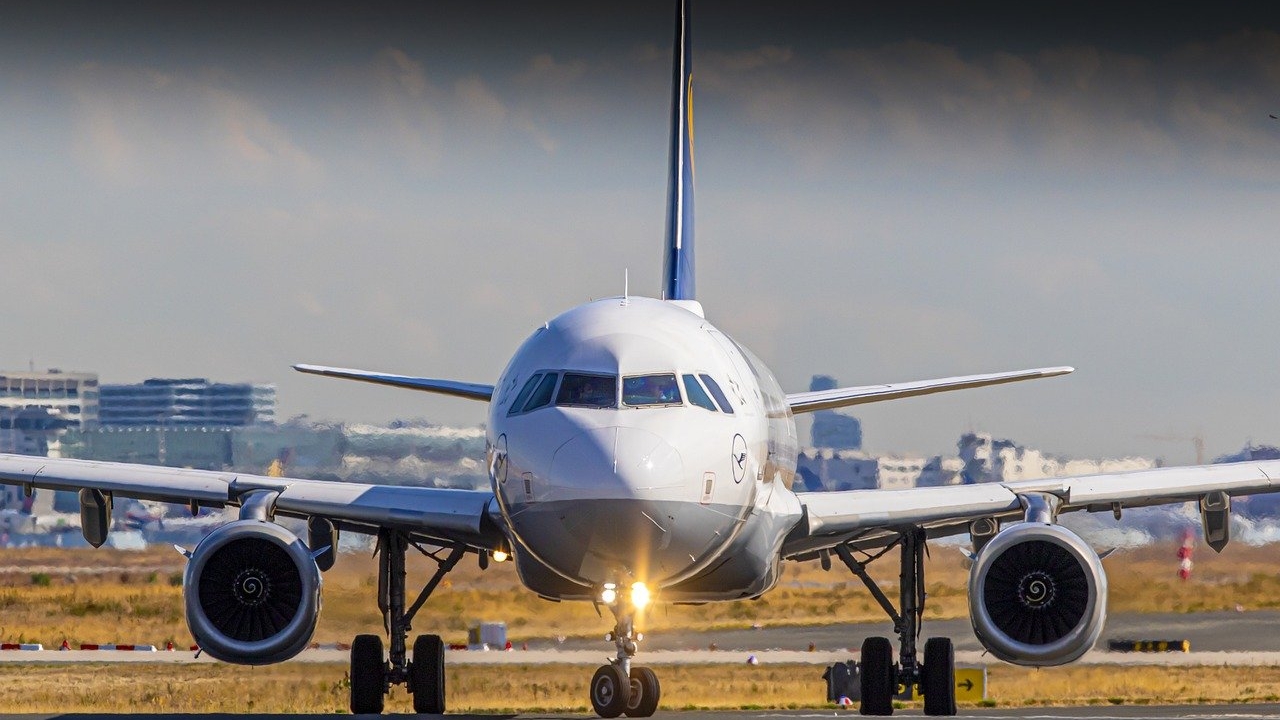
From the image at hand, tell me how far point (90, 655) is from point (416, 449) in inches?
431

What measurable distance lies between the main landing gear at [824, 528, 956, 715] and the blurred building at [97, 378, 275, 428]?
1065 inches

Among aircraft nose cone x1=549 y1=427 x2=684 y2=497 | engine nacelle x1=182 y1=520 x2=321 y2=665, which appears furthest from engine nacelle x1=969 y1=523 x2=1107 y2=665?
engine nacelle x1=182 y1=520 x2=321 y2=665

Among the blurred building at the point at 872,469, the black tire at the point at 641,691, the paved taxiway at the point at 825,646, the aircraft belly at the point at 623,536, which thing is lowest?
the black tire at the point at 641,691

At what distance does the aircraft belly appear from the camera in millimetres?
17688

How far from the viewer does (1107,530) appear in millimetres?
42188

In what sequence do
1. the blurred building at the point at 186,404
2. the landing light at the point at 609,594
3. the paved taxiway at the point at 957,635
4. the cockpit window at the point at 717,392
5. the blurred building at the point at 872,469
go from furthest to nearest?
the blurred building at the point at 186,404
the blurred building at the point at 872,469
the paved taxiway at the point at 957,635
the landing light at the point at 609,594
the cockpit window at the point at 717,392

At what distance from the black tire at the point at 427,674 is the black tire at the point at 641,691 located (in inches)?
93.5

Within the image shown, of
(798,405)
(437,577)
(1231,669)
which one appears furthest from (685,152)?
(1231,669)

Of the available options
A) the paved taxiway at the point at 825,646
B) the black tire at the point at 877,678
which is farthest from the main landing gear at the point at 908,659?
the paved taxiway at the point at 825,646

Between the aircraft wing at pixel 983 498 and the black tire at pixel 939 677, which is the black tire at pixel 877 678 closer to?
the black tire at pixel 939 677

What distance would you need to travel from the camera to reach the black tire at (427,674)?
23469mm

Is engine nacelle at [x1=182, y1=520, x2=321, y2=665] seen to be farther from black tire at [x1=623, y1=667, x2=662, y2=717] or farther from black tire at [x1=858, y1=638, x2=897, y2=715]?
black tire at [x1=858, y1=638, x2=897, y2=715]

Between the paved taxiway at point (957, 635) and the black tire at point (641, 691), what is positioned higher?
the paved taxiway at point (957, 635)

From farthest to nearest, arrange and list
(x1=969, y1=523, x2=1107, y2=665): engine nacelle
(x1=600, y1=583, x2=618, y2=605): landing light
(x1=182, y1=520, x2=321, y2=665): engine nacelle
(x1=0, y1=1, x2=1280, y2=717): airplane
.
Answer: (x1=969, y1=523, x2=1107, y2=665): engine nacelle → (x1=182, y1=520, x2=321, y2=665): engine nacelle → (x1=600, y1=583, x2=618, y2=605): landing light → (x1=0, y1=1, x2=1280, y2=717): airplane
